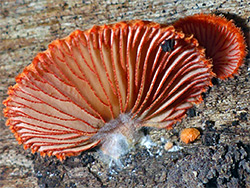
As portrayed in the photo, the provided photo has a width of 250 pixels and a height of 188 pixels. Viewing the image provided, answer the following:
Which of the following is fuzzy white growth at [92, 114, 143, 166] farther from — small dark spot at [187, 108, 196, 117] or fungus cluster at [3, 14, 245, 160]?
small dark spot at [187, 108, 196, 117]

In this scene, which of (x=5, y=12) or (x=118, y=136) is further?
(x=5, y=12)

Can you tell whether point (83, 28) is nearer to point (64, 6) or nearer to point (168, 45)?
point (64, 6)

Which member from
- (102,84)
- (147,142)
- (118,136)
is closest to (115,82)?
(102,84)

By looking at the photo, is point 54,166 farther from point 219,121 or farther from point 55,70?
point 219,121

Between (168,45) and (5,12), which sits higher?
(5,12)

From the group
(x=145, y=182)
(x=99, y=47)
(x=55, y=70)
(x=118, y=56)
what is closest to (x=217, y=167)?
(x=145, y=182)

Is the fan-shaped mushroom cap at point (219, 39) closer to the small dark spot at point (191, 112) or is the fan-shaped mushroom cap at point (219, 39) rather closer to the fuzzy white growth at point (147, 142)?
the small dark spot at point (191, 112)
